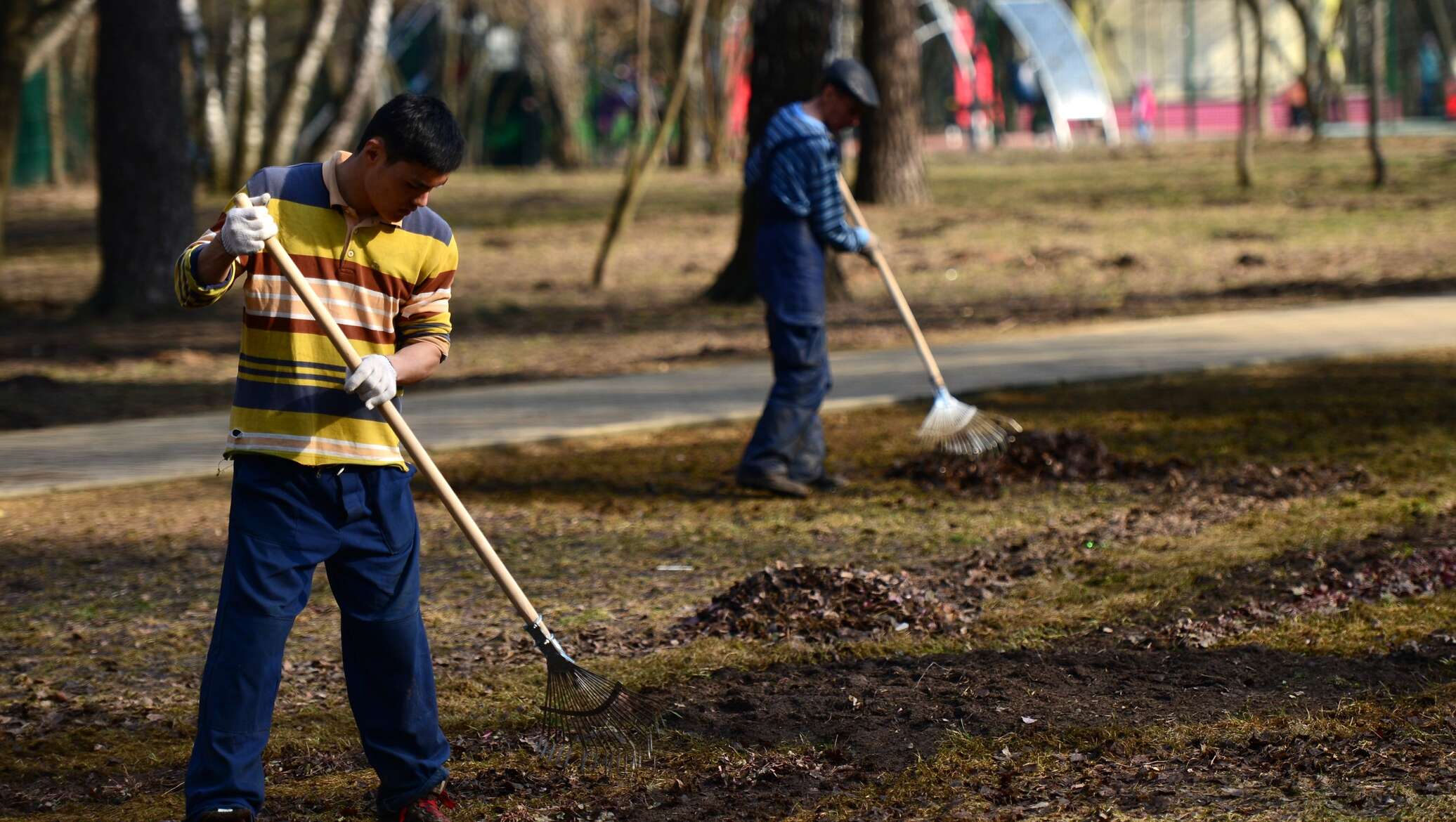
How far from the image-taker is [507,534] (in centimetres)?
702

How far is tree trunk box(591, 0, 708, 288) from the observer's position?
1438cm

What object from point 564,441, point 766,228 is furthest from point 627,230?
point 766,228

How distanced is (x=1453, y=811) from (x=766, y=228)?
4.28 metres

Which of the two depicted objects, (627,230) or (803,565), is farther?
(627,230)

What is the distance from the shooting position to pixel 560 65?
1454 inches

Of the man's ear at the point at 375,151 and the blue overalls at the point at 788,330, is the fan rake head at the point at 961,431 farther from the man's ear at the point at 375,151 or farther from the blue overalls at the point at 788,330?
the man's ear at the point at 375,151

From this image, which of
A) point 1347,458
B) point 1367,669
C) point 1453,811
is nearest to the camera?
point 1453,811

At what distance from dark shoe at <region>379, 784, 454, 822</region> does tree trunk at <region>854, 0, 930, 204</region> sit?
16821 mm

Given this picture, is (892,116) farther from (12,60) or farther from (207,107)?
(207,107)

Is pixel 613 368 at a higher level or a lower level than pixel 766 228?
lower

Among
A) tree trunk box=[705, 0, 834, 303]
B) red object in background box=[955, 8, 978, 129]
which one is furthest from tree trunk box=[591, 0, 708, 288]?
red object in background box=[955, 8, 978, 129]

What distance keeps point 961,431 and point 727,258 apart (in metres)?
9.88

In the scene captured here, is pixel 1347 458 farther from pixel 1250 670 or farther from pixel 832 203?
pixel 1250 670

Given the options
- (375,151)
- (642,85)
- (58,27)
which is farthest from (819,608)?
(58,27)
